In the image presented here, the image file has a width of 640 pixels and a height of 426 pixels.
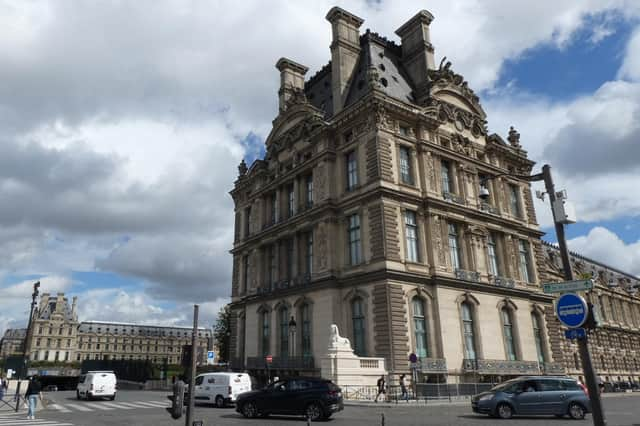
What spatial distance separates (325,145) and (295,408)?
22876 mm

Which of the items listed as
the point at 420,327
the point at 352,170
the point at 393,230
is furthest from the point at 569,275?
the point at 352,170

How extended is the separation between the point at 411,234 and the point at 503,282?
9.24 metres

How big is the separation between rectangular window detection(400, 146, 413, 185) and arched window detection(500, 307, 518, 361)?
12032 millimetres

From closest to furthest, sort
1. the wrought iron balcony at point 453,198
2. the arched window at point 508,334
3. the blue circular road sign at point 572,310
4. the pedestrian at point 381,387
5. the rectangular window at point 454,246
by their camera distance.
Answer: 1. the blue circular road sign at point 572,310
2. the pedestrian at point 381,387
3. the rectangular window at point 454,246
4. the arched window at point 508,334
5. the wrought iron balcony at point 453,198

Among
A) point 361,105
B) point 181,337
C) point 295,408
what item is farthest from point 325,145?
point 181,337

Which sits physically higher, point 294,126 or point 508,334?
point 294,126

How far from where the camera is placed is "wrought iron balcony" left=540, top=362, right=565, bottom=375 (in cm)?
3659

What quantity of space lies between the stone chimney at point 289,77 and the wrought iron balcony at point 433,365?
28459mm

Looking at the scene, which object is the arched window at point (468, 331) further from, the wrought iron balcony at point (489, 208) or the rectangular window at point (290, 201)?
the rectangular window at point (290, 201)

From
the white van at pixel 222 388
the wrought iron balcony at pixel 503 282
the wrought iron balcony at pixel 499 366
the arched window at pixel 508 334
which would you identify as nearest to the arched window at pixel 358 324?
the wrought iron balcony at pixel 499 366

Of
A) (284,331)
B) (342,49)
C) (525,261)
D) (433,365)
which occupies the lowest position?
(433,365)

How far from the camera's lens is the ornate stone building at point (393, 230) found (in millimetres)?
30938

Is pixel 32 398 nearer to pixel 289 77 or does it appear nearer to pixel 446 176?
pixel 446 176

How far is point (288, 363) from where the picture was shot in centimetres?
3409
